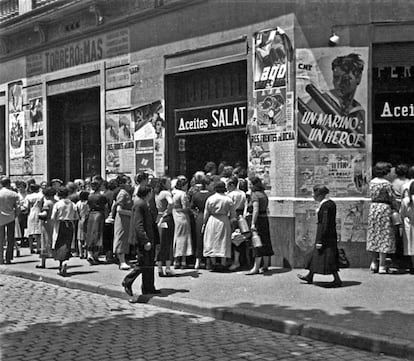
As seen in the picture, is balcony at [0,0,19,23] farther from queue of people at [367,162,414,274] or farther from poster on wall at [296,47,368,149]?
queue of people at [367,162,414,274]

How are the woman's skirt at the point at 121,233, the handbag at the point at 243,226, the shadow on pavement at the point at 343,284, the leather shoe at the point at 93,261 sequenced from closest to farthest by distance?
1. the shadow on pavement at the point at 343,284
2. the handbag at the point at 243,226
3. the woman's skirt at the point at 121,233
4. the leather shoe at the point at 93,261

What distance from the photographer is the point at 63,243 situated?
12.1 meters

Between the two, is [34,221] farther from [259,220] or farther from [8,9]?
[8,9]

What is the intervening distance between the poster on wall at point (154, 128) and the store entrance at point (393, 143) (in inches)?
205

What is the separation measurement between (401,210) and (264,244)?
8.05 feet

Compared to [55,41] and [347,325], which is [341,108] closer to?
[347,325]

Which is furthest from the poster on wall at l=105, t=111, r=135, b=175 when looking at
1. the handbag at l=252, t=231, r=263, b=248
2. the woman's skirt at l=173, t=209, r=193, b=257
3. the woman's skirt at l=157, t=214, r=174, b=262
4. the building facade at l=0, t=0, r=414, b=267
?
the handbag at l=252, t=231, r=263, b=248

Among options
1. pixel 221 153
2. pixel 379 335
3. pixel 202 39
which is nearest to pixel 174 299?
pixel 379 335

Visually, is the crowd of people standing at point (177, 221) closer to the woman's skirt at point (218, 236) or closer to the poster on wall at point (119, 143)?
the woman's skirt at point (218, 236)

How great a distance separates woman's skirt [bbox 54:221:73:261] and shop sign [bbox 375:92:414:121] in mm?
6245

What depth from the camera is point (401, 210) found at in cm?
1117

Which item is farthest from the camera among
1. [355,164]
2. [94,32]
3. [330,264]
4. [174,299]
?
[94,32]

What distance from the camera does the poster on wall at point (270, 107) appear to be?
40.4 ft

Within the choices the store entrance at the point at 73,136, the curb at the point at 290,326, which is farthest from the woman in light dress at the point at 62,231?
the store entrance at the point at 73,136
